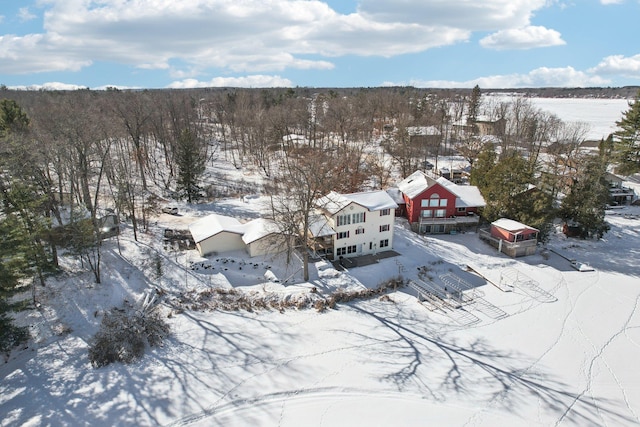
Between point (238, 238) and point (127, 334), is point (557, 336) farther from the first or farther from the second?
point (127, 334)

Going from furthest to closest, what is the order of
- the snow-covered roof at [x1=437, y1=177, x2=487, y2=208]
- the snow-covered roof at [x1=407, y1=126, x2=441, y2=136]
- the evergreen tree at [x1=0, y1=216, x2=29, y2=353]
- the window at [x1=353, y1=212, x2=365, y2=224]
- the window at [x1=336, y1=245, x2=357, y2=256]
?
the snow-covered roof at [x1=407, y1=126, x2=441, y2=136] < the snow-covered roof at [x1=437, y1=177, x2=487, y2=208] < the window at [x1=336, y1=245, x2=357, y2=256] < the window at [x1=353, y1=212, x2=365, y2=224] < the evergreen tree at [x1=0, y1=216, x2=29, y2=353]

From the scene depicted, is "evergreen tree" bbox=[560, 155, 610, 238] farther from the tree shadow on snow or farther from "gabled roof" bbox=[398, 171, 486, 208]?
the tree shadow on snow

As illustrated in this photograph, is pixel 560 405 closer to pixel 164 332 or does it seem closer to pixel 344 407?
pixel 344 407

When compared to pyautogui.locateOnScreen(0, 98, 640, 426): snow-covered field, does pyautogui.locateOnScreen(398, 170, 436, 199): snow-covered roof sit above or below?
above

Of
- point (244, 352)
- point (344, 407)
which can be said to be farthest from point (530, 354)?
point (244, 352)

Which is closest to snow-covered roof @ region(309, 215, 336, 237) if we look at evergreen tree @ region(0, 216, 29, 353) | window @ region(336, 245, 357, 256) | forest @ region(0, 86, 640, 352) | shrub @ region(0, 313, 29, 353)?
forest @ region(0, 86, 640, 352)

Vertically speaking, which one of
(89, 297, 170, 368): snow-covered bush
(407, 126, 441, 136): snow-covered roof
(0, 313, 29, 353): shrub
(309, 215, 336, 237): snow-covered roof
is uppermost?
(407, 126, 441, 136): snow-covered roof

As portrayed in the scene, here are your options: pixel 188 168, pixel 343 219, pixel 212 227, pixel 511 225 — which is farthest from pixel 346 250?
pixel 188 168

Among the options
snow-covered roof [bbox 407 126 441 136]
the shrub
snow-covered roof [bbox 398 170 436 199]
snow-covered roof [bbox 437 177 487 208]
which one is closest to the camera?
the shrub
